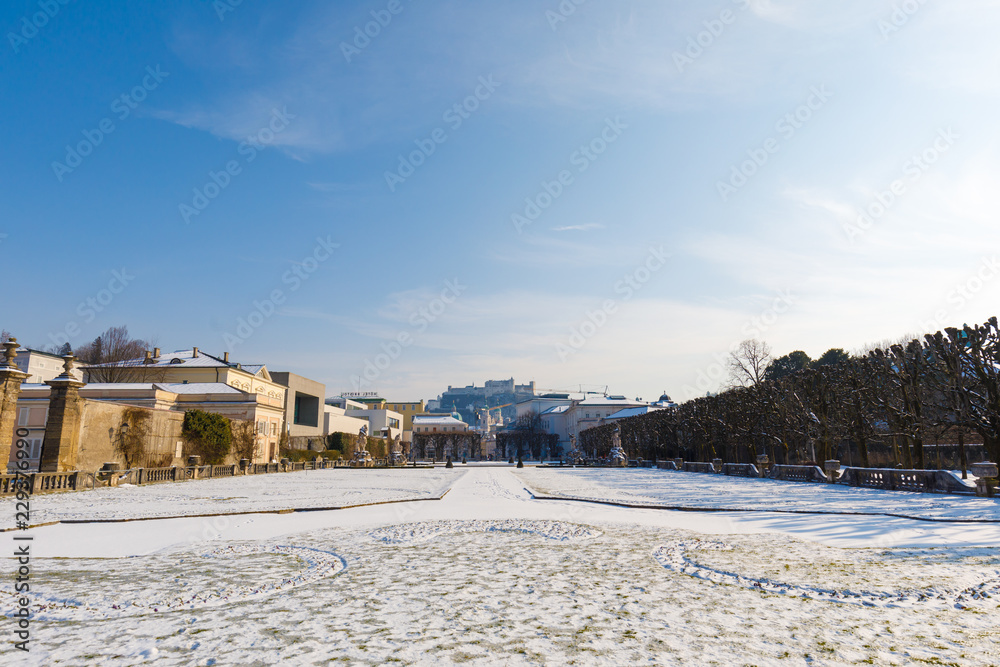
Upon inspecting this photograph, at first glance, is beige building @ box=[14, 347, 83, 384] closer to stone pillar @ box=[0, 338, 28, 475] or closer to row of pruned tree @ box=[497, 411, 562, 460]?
stone pillar @ box=[0, 338, 28, 475]

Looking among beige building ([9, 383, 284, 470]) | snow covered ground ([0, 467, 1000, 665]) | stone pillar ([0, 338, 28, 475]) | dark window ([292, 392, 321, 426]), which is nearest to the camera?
snow covered ground ([0, 467, 1000, 665])

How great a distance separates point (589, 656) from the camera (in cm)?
411

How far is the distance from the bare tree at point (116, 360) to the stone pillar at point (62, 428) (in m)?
40.9

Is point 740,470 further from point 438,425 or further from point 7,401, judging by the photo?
point 438,425

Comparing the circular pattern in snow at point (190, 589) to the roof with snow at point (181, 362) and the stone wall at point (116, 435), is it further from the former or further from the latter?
the roof with snow at point (181, 362)

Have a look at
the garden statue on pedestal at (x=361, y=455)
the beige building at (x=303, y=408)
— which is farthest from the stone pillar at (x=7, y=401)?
the beige building at (x=303, y=408)

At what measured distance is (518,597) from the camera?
573 centimetres

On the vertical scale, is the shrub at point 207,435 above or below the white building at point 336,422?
below

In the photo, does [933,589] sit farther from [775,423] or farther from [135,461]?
[135,461]

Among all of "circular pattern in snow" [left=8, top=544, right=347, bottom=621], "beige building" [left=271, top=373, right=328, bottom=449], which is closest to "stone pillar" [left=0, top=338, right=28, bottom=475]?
"circular pattern in snow" [left=8, top=544, right=347, bottom=621]

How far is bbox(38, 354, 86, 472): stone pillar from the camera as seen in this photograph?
24531 mm

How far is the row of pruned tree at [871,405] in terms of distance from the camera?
23.2 metres

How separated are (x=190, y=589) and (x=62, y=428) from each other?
24.6 metres

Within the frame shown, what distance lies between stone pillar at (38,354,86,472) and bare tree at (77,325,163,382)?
1610 inches
